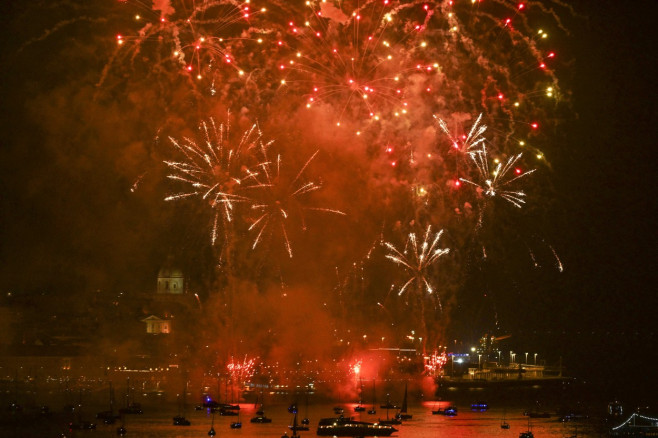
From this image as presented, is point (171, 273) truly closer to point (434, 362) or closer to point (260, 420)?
point (434, 362)

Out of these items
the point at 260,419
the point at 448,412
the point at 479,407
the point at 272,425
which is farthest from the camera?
the point at 479,407

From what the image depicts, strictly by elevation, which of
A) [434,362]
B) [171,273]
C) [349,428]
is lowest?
[349,428]

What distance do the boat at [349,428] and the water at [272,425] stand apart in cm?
42

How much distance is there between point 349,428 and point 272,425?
3.09 m

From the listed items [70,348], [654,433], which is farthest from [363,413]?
[70,348]

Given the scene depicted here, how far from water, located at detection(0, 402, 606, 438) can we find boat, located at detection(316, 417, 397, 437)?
0.42 meters

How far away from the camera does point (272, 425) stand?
100ft

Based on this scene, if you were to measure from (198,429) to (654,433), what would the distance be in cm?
1663

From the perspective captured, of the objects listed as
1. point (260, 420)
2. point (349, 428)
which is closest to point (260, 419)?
point (260, 420)

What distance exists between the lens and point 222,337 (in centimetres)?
4081

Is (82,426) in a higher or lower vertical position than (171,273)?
lower

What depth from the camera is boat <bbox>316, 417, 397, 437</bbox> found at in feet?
95.5

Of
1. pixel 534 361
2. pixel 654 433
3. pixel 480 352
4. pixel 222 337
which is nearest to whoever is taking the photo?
pixel 654 433

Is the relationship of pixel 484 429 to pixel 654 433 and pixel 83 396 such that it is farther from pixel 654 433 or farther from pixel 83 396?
pixel 83 396
